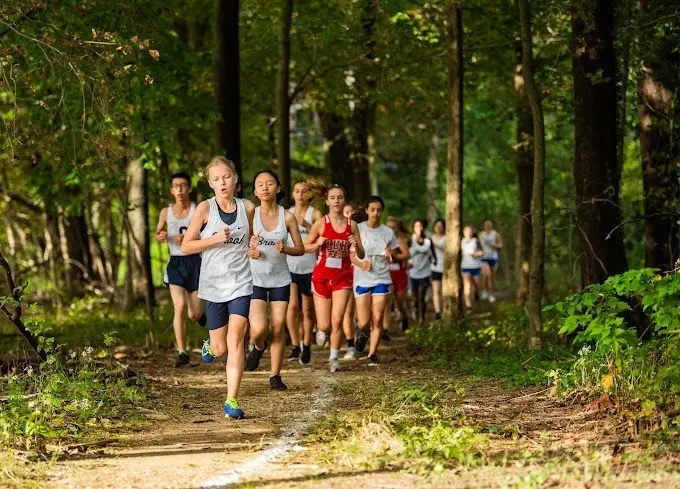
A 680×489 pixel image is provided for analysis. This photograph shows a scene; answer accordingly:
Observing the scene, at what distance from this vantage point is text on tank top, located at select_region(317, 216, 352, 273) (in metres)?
13.6

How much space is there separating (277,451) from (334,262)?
19.4 ft

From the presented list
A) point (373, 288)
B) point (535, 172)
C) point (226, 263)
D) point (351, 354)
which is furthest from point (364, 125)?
point (226, 263)

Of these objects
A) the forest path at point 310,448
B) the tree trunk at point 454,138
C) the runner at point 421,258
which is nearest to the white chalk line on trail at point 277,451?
the forest path at point 310,448

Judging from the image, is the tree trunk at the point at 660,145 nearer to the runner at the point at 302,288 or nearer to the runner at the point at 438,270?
the runner at the point at 302,288

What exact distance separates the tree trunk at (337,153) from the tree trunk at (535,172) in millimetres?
12913

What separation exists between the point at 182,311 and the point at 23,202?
60.4 ft

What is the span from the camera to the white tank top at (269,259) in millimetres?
11156

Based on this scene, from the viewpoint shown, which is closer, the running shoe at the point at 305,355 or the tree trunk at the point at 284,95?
the running shoe at the point at 305,355

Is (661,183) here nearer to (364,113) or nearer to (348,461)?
(348,461)

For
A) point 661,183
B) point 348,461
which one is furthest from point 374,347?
point 348,461

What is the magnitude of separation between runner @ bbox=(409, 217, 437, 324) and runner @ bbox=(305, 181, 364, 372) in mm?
7898

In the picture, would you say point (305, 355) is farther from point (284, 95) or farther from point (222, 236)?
point (284, 95)

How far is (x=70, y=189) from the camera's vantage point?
25281 millimetres

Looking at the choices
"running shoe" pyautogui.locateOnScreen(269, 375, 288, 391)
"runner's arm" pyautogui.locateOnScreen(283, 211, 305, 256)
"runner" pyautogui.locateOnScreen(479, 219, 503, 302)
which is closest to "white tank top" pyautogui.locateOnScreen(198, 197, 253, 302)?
"runner's arm" pyautogui.locateOnScreen(283, 211, 305, 256)
